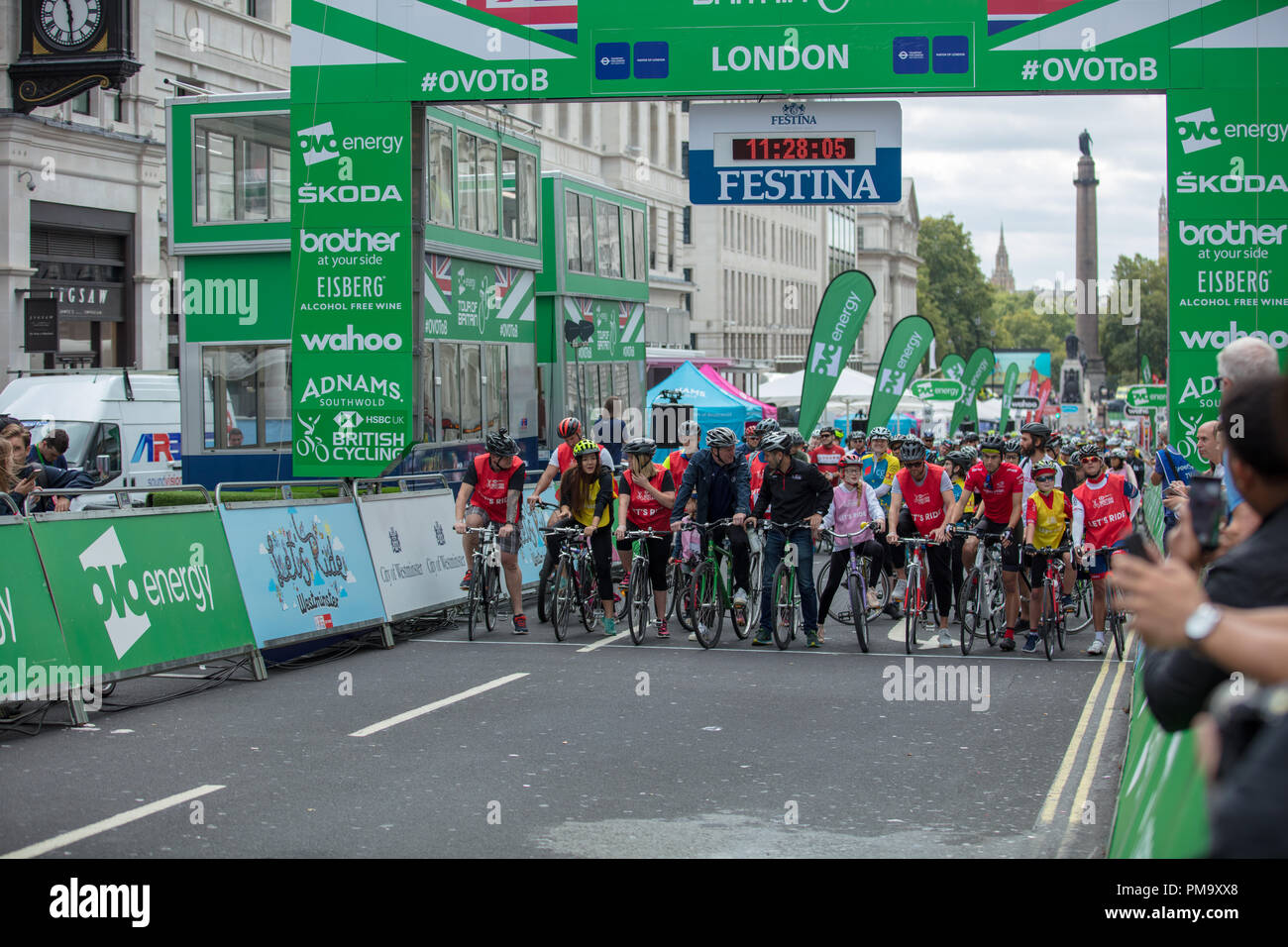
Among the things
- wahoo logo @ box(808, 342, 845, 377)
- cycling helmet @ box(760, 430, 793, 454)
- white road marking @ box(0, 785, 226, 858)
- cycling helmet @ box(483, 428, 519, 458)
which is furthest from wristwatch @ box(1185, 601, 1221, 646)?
wahoo logo @ box(808, 342, 845, 377)

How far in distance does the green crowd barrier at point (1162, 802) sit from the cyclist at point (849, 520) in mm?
7629

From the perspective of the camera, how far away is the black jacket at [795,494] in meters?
13.6

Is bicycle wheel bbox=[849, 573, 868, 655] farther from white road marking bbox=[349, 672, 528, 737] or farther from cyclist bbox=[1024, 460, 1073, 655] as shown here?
white road marking bbox=[349, 672, 528, 737]

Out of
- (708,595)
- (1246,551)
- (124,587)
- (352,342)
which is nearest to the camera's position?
(1246,551)

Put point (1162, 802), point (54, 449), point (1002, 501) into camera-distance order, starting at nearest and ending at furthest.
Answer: point (1162, 802), point (1002, 501), point (54, 449)

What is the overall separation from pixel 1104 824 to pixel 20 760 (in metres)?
5.76

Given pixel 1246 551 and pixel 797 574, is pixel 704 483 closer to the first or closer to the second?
pixel 797 574

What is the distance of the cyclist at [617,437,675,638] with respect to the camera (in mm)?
14297

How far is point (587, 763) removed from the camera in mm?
8578

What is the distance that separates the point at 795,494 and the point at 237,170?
32.1ft

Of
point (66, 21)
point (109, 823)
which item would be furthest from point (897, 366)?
point (109, 823)

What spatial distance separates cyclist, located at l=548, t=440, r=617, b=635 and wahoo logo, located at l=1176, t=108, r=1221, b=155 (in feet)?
19.3
